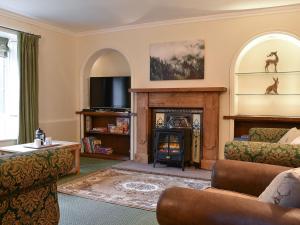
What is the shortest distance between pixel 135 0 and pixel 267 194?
329cm

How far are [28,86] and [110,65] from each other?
1.98m

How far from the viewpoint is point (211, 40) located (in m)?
4.83

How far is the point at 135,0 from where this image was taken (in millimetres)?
4039

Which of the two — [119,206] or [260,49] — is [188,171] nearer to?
[119,206]

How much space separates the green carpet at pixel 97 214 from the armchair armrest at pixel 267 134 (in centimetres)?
168

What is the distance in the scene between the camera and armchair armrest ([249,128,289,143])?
3.58 metres

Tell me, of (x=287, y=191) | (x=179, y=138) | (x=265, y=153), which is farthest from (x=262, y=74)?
(x=287, y=191)

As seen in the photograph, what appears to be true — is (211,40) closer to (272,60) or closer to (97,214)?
(272,60)

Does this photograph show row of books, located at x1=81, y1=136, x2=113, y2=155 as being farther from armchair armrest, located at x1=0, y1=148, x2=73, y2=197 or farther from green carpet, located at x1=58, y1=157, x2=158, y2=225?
armchair armrest, located at x1=0, y1=148, x2=73, y2=197

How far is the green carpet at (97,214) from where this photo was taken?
2.70m

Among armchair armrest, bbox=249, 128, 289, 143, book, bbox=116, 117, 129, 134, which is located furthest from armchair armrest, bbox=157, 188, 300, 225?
book, bbox=116, 117, 129, 134

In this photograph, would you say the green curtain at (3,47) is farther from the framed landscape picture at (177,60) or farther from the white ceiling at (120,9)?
the framed landscape picture at (177,60)

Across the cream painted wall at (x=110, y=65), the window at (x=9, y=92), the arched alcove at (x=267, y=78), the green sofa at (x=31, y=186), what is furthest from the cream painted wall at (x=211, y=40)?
the green sofa at (x=31, y=186)

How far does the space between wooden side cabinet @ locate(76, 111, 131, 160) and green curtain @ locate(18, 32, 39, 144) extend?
118 centimetres
